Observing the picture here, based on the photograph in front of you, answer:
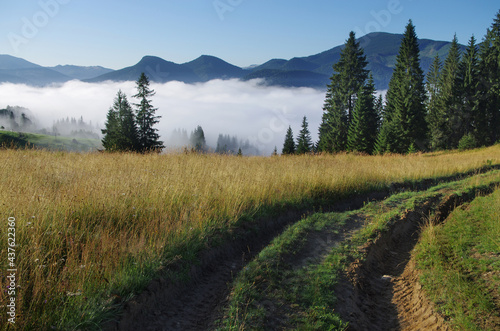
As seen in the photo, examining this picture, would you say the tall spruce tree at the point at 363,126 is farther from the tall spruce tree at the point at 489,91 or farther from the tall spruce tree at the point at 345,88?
the tall spruce tree at the point at 489,91

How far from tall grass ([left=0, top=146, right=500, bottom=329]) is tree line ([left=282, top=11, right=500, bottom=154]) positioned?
3588 cm

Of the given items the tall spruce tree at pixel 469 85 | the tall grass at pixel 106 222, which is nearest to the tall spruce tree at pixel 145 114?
the tall grass at pixel 106 222

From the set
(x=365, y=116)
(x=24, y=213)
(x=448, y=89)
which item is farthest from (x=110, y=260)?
(x=448, y=89)

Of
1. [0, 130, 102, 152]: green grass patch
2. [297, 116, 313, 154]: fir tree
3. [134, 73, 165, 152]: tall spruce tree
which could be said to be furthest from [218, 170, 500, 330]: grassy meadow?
[297, 116, 313, 154]: fir tree

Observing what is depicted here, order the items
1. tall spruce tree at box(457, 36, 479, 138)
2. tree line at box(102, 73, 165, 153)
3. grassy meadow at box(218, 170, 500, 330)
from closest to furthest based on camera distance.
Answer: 1. grassy meadow at box(218, 170, 500, 330)
2. tree line at box(102, 73, 165, 153)
3. tall spruce tree at box(457, 36, 479, 138)

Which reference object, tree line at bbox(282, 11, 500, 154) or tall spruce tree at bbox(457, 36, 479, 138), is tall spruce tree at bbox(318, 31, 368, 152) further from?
tall spruce tree at bbox(457, 36, 479, 138)

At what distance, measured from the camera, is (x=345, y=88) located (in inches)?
1844

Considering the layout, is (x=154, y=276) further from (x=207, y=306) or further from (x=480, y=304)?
(x=480, y=304)

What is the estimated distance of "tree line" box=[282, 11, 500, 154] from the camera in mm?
40844

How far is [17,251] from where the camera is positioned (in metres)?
3.74

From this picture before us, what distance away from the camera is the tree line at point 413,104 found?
40.8 meters

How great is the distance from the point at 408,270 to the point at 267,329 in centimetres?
342

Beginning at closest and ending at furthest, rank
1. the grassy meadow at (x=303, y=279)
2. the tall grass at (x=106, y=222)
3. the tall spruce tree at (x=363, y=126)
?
the tall grass at (x=106, y=222) < the grassy meadow at (x=303, y=279) < the tall spruce tree at (x=363, y=126)

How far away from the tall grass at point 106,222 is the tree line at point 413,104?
3588 centimetres
